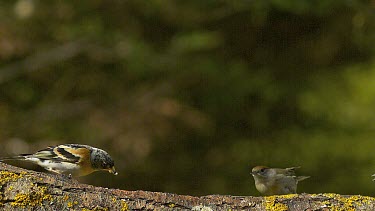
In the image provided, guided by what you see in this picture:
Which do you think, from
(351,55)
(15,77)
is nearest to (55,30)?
(15,77)

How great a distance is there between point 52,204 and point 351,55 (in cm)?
861

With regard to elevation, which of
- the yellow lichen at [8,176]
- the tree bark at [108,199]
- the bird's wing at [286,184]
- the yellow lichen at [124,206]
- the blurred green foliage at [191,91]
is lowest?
the yellow lichen at [124,206]

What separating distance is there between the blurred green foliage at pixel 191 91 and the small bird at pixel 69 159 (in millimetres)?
4497

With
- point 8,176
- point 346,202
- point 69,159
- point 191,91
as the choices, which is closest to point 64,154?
point 69,159

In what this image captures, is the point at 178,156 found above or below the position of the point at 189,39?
below

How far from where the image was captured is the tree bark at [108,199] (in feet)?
10.7

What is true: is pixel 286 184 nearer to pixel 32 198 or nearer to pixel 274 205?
pixel 274 205

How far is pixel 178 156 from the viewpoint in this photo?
1149 centimetres

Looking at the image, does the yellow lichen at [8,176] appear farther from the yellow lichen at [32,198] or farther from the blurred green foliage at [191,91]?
the blurred green foliage at [191,91]

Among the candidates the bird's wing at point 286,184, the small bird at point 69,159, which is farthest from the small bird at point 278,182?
the small bird at point 69,159

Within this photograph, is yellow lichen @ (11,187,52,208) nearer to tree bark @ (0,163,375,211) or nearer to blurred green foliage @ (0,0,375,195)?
tree bark @ (0,163,375,211)

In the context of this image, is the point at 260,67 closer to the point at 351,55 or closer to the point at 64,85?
the point at 351,55

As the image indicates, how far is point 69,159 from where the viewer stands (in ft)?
16.6

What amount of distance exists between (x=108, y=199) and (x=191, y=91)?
26.5 feet
